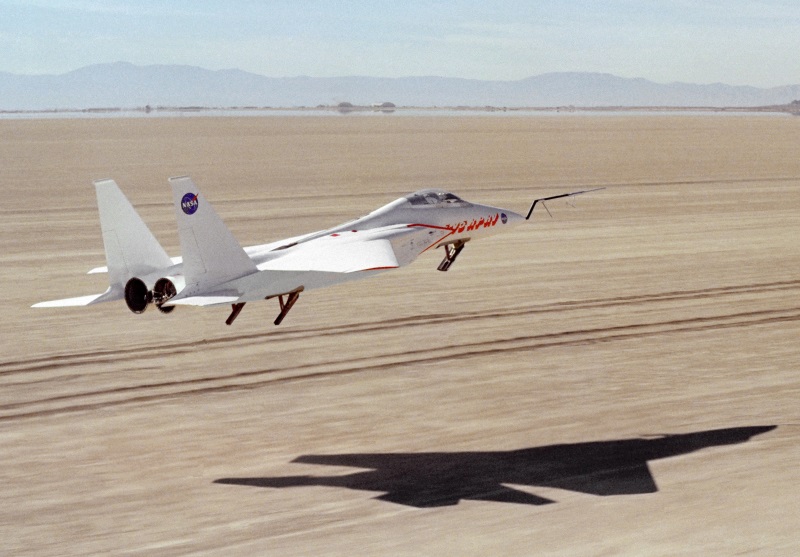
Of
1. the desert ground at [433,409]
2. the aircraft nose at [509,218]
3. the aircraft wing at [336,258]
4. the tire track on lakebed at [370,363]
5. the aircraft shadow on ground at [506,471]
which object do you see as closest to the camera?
the desert ground at [433,409]

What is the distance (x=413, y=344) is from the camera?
845 inches

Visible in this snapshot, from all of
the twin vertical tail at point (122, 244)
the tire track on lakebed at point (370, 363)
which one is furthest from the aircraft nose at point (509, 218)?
the twin vertical tail at point (122, 244)

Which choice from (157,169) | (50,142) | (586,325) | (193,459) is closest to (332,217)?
(586,325)

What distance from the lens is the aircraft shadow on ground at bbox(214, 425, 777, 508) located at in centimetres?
1338

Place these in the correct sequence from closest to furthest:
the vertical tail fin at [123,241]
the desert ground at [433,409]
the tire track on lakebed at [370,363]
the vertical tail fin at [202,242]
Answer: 1. the desert ground at [433,409]
2. the vertical tail fin at [202,242]
3. the vertical tail fin at [123,241]
4. the tire track on lakebed at [370,363]

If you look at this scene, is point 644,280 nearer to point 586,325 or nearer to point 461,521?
point 586,325

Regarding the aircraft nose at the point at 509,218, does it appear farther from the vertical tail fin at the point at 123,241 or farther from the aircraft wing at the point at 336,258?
the vertical tail fin at the point at 123,241

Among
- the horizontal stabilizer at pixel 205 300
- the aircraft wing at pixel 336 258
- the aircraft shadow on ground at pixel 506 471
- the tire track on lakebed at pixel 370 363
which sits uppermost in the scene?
the aircraft wing at pixel 336 258

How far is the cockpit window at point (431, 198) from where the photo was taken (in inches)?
874

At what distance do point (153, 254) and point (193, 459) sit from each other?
414 cm

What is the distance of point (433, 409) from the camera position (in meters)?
16.9

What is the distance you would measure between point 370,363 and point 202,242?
510 centimetres

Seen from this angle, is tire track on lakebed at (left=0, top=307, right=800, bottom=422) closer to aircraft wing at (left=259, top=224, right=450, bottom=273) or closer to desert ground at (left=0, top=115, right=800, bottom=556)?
desert ground at (left=0, top=115, right=800, bottom=556)

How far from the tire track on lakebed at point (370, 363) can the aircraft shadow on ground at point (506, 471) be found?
4383mm
